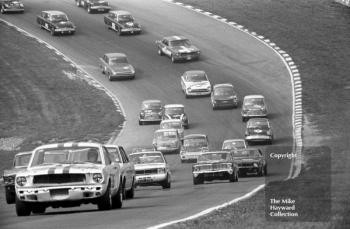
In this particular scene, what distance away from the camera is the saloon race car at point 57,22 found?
9574 centimetres

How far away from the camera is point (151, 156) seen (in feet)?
149

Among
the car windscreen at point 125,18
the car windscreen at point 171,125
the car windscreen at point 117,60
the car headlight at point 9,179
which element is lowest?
the car windscreen at point 125,18

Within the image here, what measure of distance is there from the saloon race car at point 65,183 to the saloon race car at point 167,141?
3653 cm

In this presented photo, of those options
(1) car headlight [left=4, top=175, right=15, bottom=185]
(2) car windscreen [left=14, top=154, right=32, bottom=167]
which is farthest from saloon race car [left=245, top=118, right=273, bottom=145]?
(1) car headlight [left=4, top=175, right=15, bottom=185]

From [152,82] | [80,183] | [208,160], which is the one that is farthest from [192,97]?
[80,183]

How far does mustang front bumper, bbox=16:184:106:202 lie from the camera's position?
2555 cm

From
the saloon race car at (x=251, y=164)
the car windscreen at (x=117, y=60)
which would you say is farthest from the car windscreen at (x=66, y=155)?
the car windscreen at (x=117, y=60)

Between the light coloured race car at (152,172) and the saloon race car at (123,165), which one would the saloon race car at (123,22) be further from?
the saloon race car at (123,165)

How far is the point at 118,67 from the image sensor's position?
85.4m

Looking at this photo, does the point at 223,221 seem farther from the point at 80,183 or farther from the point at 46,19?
the point at 46,19

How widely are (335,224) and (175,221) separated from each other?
13.0ft

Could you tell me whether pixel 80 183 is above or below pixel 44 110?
above

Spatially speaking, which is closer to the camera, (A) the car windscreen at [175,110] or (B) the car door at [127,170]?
(B) the car door at [127,170]

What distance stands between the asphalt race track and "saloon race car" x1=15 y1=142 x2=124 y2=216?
39.2ft
